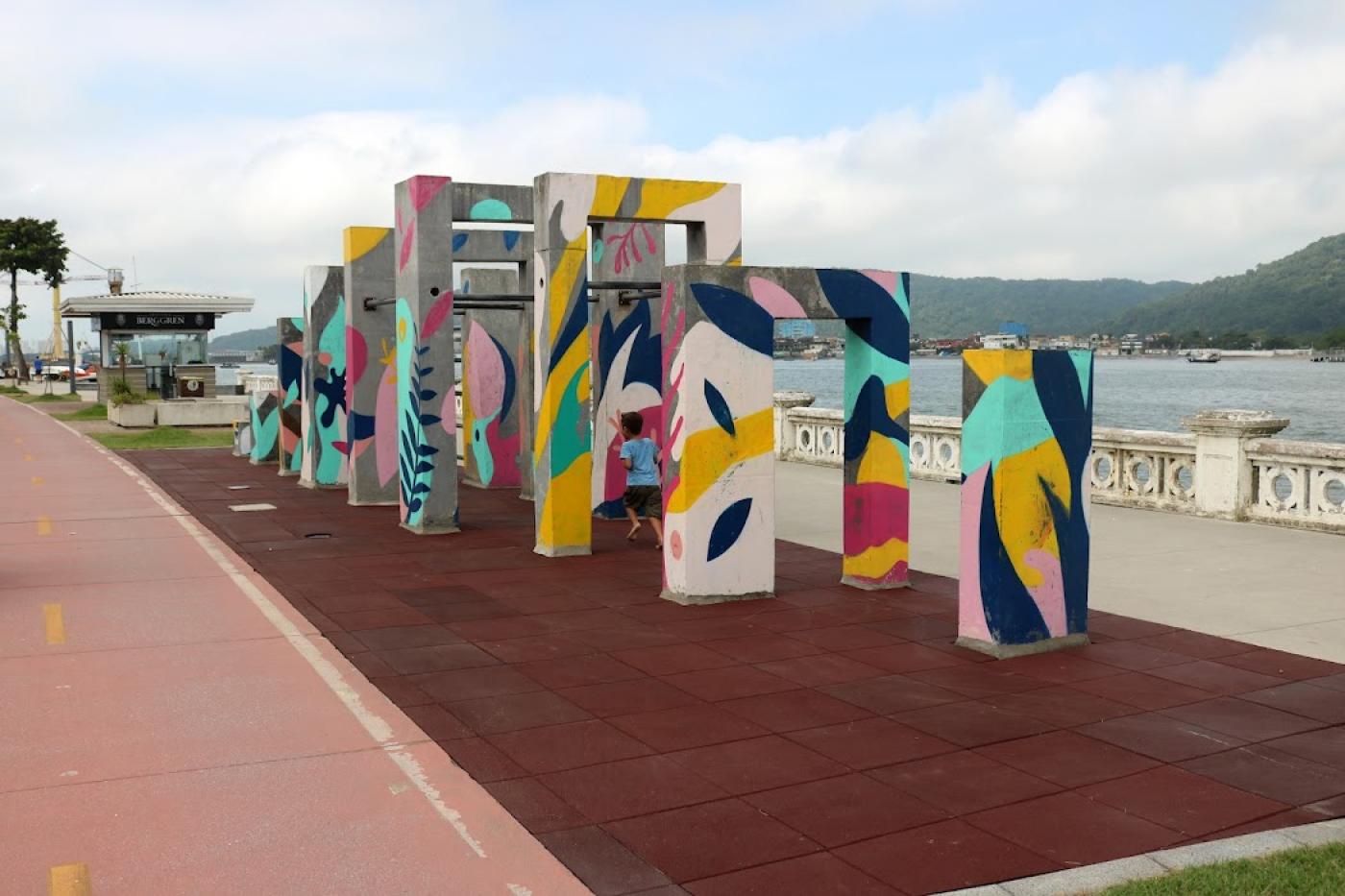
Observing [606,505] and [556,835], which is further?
[606,505]

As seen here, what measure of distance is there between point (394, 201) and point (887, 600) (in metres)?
9.09

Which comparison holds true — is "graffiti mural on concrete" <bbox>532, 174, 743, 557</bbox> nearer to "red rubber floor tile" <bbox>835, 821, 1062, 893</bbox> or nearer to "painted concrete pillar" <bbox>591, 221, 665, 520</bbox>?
"painted concrete pillar" <bbox>591, 221, 665, 520</bbox>

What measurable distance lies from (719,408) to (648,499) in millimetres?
3382

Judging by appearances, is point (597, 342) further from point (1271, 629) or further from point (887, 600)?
point (1271, 629)

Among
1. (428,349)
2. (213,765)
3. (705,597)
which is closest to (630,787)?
(213,765)

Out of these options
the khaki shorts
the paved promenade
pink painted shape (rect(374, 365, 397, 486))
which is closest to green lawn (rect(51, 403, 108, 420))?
pink painted shape (rect(374, 365, 397, 486))

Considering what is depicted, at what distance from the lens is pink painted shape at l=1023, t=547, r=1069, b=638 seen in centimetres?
1011

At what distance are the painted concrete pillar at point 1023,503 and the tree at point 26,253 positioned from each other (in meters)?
77.5

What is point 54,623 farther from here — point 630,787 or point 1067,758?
point 1067,758

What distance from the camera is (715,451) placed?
1195cm

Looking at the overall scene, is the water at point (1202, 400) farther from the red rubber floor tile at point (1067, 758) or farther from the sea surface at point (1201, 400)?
the red rubber floor tile at point (1067, 758)

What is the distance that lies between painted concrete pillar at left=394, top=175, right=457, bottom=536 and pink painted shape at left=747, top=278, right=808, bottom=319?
5916 mm

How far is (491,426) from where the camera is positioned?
22172mm

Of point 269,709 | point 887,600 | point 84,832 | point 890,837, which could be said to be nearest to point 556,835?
point 890,837
